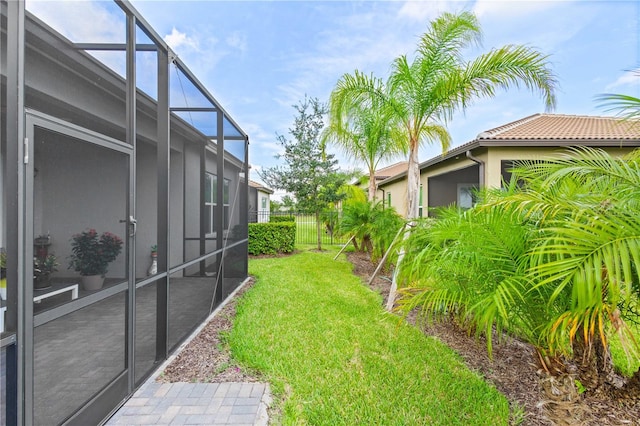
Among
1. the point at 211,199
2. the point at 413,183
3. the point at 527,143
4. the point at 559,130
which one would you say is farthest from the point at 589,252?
the point at 559,130

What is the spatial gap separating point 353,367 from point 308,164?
8.71 metres

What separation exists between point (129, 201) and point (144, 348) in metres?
1.56

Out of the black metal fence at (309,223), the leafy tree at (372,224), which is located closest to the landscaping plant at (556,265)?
the leafy tree at (372,224)

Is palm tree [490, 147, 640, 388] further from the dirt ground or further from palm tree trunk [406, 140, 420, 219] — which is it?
palm tree trunk [406, 140, 420, 219]

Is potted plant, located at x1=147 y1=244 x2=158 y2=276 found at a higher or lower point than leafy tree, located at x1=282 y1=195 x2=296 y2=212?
lower

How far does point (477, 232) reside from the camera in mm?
2379

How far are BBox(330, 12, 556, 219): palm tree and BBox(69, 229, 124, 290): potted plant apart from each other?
13.8ft

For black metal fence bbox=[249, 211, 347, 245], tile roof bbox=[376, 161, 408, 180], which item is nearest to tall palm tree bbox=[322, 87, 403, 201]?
black metal fence bbox=[249, 211, 347, 245]

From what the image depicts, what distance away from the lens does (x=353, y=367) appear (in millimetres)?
3078

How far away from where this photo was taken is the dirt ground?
2195 millimetres

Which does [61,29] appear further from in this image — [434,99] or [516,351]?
[516,351]

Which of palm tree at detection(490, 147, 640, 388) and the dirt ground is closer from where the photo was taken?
palm tree at detection(490, 147, 640, 388)

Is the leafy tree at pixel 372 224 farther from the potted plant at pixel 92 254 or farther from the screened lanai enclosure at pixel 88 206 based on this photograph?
the potted plant at pixel 92 254

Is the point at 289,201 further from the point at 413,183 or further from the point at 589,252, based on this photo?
the point at 589,252
